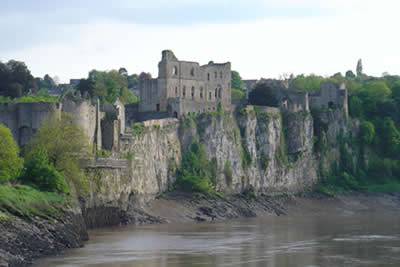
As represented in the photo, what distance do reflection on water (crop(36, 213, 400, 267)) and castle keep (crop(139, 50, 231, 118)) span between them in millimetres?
17475

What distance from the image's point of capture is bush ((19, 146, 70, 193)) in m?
A: 57.4

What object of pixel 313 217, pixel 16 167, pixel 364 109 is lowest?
pixel 313 217

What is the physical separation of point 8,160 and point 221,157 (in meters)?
41.7

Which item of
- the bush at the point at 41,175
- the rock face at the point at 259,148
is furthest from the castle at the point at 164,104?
the bush at the point at 41,175

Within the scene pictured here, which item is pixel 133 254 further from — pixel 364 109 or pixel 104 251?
pixel 364 109

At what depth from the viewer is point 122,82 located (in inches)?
5261

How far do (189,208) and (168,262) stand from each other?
102ft

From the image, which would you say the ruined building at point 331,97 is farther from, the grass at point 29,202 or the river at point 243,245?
the grass at point 29,202

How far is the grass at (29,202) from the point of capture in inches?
1986

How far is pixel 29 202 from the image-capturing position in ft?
174

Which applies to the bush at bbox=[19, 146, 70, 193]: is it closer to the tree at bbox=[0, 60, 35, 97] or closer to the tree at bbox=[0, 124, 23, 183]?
the tree at bbox=[0, 124, 23, 183]

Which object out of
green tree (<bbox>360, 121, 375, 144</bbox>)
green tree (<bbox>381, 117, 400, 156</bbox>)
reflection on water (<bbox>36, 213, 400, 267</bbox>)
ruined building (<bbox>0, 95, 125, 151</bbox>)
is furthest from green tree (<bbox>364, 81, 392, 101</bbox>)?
ruined building (<bbox>0, 95, 125, 151</bbox>)

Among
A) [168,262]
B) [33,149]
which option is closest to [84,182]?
[33,149]

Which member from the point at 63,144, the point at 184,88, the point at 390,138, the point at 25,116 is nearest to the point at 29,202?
the point at 63,144
